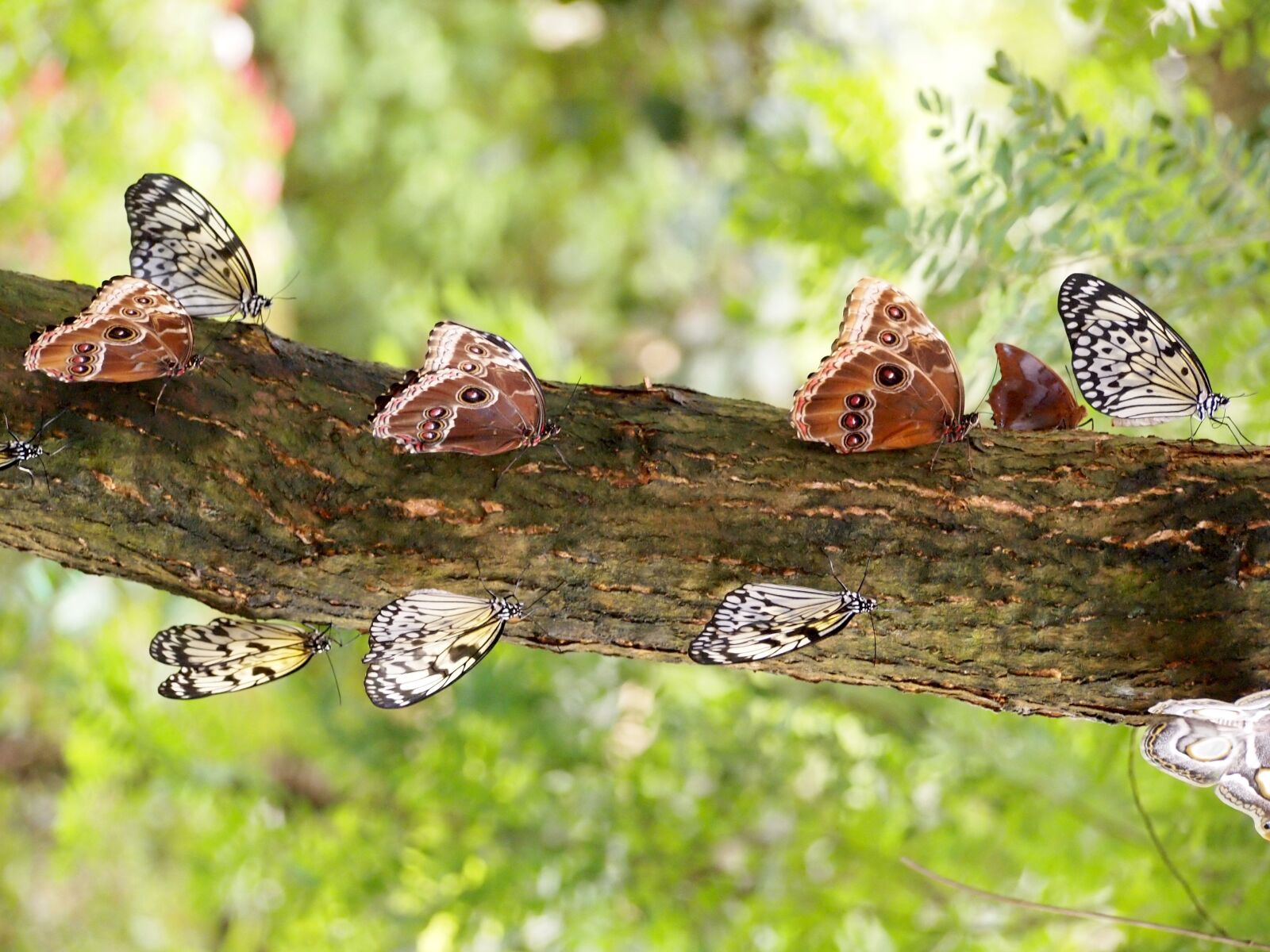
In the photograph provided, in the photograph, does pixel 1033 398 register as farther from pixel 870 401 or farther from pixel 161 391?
pixel 161 391

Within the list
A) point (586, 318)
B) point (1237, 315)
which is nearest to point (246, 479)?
point (1237, 315)

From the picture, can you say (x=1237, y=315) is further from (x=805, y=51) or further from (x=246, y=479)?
(x=246, y=479)

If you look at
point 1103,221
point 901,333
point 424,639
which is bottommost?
point 424,639

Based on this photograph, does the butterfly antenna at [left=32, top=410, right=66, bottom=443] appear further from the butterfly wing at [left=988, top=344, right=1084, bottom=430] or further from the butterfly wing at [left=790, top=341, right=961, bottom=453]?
the butterfly wing at [left=988, top=344, right=1084, bottom=430]

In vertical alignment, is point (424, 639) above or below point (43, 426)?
below

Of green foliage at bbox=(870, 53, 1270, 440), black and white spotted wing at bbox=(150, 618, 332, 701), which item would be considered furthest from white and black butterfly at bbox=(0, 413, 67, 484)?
green foliage at bbox=(870, 53, 1270, 440)

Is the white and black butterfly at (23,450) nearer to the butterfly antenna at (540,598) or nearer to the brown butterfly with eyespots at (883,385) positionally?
the butterfly antenna at (540,598)

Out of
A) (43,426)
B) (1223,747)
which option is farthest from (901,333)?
(43,426)

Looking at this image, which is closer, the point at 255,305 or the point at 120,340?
the point at 120,340
